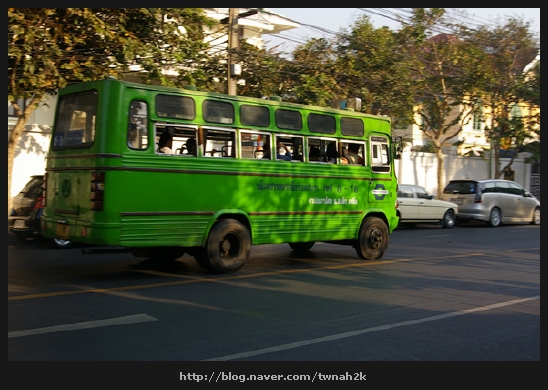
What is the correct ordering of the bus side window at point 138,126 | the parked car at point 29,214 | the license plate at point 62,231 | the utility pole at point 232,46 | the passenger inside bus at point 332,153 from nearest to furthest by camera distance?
1. the bus side window at point 138,126
2. the license plate at point 62,231
3. the passenger inside bus at point 332,153
4. the parked car at point 29,214
5. the utility pole at point 232,46

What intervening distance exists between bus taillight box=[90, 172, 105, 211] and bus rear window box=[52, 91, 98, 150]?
530 mm

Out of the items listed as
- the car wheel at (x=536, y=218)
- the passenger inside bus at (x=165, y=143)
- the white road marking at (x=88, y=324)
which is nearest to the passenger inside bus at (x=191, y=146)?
the passenger inside bus at (x=165, y=143)

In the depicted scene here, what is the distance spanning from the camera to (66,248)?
42.3 feet

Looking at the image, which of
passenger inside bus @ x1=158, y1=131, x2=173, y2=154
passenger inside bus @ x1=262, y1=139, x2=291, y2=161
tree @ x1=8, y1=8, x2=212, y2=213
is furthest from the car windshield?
passenger inside bus @ x1=158, y1=131, x2=173, y2=154

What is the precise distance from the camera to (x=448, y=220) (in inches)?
821

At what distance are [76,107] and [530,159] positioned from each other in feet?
88.9

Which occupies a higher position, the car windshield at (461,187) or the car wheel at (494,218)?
the car windshield at (461,187)

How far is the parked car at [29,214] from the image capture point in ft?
42.4

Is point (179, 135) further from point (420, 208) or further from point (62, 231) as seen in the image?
point (420, 208)

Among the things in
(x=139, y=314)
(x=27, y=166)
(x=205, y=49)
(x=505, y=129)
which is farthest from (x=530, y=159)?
(x=139, y=314)

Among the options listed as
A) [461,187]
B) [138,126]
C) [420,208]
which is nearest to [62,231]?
[138,126]

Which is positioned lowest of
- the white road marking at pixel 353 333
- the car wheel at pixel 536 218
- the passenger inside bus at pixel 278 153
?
the white road marking at pixel 353 333

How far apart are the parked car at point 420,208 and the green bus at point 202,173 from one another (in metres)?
7.71

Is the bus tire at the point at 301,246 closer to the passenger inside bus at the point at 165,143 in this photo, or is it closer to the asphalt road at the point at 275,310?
the asphalt road at the point at 275,310
